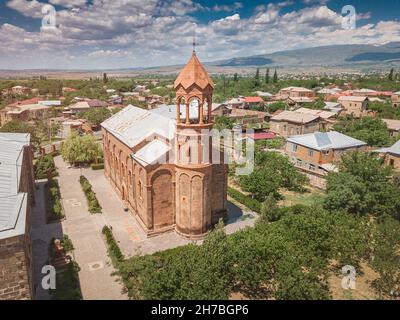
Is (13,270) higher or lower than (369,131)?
lower

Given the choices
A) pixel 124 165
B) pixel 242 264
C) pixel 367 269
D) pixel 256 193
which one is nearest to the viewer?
pixel 242 264

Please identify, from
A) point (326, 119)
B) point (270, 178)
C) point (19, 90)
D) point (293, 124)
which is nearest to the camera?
point (270, 178)

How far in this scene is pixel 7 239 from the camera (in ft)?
44.5

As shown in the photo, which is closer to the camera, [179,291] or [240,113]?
[179,291]

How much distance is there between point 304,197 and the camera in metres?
35.6

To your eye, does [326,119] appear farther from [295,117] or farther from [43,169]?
[43,169]

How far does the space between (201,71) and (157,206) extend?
1138cm

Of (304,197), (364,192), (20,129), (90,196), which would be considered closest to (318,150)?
(304,197)

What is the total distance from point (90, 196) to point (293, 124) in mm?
44290

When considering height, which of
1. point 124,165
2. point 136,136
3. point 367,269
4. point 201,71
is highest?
point 201,71

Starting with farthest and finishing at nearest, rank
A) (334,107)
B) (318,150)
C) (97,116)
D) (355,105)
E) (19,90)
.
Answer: (19,90)
(355,105)
(334,107)
(97,116)
(318,150)
